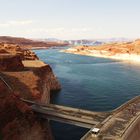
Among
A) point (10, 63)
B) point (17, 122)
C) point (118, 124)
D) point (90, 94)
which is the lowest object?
point (90, 94)

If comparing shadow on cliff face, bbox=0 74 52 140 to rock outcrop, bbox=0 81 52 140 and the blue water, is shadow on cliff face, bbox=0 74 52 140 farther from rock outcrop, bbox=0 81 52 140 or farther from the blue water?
the blue water

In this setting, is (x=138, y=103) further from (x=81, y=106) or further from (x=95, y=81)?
(x=95, y=81)

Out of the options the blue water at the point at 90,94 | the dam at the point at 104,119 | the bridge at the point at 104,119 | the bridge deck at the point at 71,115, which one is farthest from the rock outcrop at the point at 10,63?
the bridge deck at the point at 71,115

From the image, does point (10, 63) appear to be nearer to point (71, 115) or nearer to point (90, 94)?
point (90, 94)

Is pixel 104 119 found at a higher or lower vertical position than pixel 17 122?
higher

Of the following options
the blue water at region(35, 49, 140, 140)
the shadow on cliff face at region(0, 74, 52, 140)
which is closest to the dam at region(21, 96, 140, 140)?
the shadow on cliff face at region(0, 74, 52, 140)

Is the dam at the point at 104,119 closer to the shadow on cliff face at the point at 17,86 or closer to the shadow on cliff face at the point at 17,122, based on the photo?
the shadow on cliff face at the point at 17,122

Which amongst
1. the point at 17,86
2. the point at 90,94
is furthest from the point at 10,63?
the point at 90,94

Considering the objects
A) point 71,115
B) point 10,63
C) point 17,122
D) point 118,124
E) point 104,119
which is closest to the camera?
point 118,124

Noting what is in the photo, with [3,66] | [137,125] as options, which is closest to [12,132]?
[137,125]
